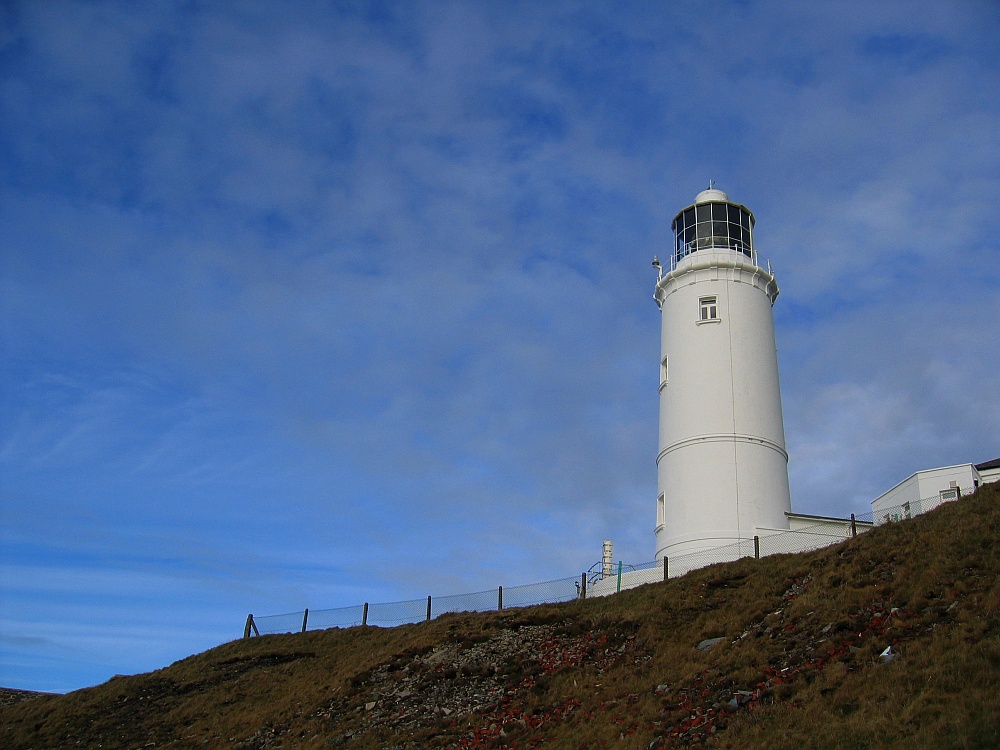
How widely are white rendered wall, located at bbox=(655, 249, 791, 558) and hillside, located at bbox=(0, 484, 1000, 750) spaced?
12.8 feet

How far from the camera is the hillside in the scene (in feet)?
46.6

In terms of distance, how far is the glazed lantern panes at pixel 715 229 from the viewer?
34.2 m

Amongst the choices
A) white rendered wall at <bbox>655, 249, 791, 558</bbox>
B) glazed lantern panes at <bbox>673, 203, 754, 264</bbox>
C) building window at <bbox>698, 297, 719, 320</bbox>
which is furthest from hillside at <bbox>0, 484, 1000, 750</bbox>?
glazed lantern panes at <bbox>673, 203, 754, 264</bbox>

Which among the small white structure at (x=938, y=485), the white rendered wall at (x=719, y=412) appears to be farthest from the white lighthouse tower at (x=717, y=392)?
the small white structure at (x=938, y=485)

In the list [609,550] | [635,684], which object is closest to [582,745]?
[635,684]

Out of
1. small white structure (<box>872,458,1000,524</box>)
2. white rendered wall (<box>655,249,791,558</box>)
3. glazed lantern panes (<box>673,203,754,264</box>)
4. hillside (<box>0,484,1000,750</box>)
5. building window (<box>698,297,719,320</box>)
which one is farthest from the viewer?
glazed lantern panes (<box>673,203,754,264</box>)

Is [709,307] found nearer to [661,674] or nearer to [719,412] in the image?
[719,412]

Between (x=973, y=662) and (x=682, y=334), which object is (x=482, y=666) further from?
(x=682, y=334)

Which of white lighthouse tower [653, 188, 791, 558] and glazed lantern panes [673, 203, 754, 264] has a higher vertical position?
glazed lantern panes [673, 203, 754, 264]

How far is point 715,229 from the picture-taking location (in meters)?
34.4

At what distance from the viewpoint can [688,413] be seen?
3127 cm

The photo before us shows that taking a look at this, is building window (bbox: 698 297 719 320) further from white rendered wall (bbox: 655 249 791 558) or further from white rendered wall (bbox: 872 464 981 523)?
white rendered wall (bbox: 872 464 981 523)

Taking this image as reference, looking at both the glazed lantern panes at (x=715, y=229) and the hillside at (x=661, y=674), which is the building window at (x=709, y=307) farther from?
the hillside at (x=661, y=674)

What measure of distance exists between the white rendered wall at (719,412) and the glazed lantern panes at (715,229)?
1109 millimetres
